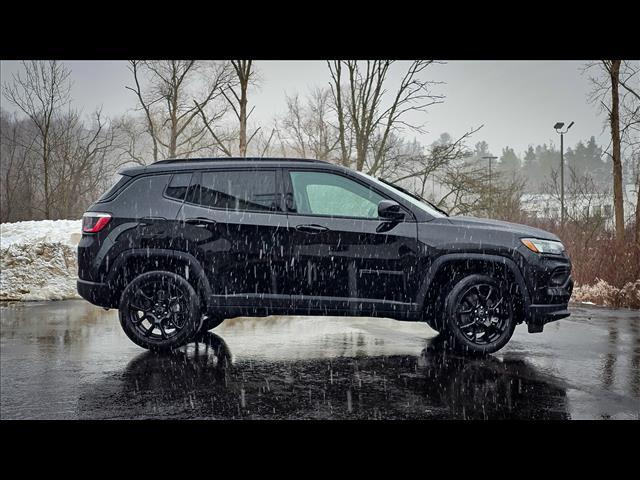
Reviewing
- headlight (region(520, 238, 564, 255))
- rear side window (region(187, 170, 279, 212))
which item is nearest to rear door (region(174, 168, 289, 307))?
rear side window (region(187, 170, 279, 212))

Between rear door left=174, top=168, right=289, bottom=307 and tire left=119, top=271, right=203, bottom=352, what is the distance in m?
0.32

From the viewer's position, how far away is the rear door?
20.7 feet

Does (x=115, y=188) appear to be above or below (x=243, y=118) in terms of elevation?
below

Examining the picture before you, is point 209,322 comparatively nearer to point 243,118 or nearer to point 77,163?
point 243,118

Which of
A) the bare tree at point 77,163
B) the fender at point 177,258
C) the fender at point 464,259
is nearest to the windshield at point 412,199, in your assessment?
the fender at point 464,259

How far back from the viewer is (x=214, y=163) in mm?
6637

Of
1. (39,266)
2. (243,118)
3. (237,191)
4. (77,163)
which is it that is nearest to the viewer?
(237,191)

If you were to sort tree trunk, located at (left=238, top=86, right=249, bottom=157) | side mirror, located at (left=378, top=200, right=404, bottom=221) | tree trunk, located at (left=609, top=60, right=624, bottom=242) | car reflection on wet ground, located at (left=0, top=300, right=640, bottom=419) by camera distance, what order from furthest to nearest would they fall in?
1. tree trunk, located at (left=238, top=86, right=249, bottom=157)
2. tree trunk, located at (left=609, top=60, right=624, bottom=242)
3. side mirror, located at (left=378, top=200, right=404, bottom=221)
4. car reflection on wet ground, located at (left=0, top=300, right=640, bottom=419)

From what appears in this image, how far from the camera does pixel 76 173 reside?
1093 inches

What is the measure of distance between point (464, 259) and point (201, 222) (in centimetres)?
286

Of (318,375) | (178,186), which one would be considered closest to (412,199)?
(318,375)

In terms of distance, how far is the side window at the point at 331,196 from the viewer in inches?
248

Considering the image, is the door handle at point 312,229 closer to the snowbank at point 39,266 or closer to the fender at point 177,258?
the fender at point 177,258

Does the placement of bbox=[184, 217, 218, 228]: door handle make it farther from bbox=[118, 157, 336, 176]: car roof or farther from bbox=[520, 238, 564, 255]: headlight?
bbox=[520, 238, 564, 255]: headlight
